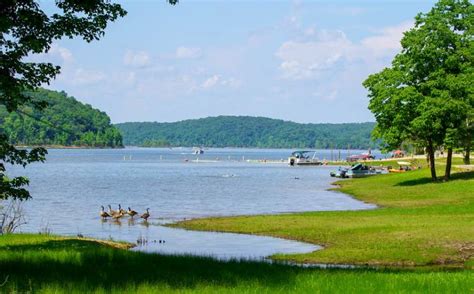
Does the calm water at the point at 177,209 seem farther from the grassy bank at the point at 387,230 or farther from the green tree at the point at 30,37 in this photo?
the green tree at the point at 30,37

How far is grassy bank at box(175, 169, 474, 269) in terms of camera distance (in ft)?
93.6

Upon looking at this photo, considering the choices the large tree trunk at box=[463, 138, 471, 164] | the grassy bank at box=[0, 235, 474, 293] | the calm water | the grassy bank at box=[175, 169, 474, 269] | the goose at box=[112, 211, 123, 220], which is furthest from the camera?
the large tree trunk at box=[463, 138, 471, 164]

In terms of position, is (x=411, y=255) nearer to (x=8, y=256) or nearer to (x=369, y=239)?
(x=369, y=239)

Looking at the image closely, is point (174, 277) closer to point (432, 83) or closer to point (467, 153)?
point (432, 83)

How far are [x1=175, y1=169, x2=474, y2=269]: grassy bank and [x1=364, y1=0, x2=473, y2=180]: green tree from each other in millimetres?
7416

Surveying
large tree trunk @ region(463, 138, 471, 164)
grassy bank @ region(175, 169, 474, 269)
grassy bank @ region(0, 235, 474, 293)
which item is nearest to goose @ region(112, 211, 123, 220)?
grassy bank @ region(175, 169, 474, 269)

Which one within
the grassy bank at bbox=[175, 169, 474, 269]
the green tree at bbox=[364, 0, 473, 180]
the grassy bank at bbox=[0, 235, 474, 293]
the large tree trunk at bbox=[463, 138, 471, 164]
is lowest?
the grassy bank at bbox=[175, 169, 474, 269]

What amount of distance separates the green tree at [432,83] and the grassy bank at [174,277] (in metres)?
45.3

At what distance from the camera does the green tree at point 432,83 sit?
2525 inches

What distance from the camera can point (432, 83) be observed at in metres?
65.8

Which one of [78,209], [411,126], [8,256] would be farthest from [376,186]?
[8,256]

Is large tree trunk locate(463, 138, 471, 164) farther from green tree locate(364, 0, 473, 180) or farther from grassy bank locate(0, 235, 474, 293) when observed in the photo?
grassy bank locate(0, 235, 474, 293)

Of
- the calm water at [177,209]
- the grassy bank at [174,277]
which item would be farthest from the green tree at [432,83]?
the grassy bank at [174,277]

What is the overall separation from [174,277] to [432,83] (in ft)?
169
